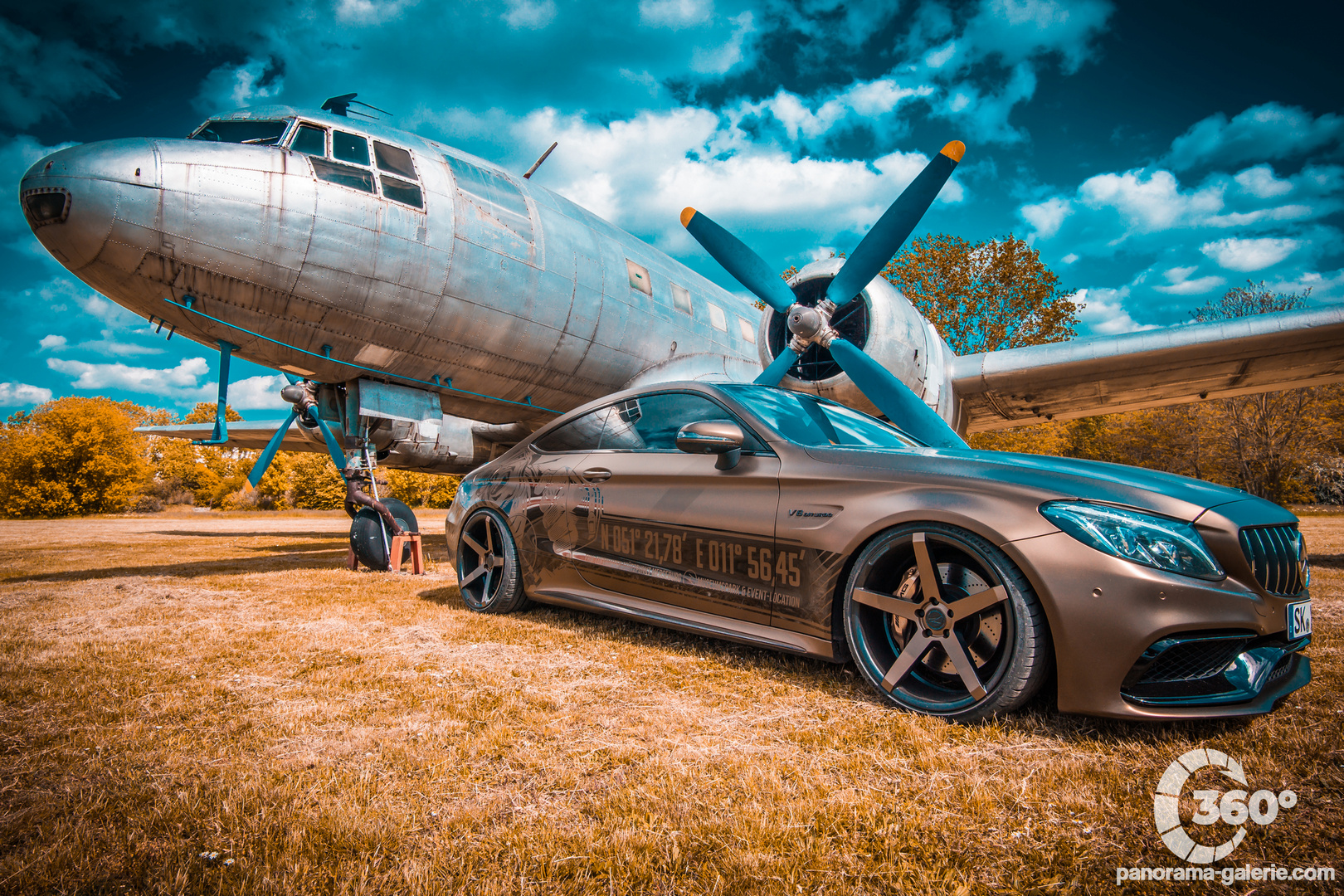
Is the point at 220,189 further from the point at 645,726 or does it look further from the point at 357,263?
the point at 645,726

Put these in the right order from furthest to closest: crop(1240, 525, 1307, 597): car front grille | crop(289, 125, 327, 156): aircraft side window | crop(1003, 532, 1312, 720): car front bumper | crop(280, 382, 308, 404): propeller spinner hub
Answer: crop(280, 382, 308, 404): propeller spinner hub → crop(289, 125, 327, 156): aircraft side window → crop(1240, 525, 1307, 597): car front grille → crop(1003, 532, 1312, 720): car front bumper

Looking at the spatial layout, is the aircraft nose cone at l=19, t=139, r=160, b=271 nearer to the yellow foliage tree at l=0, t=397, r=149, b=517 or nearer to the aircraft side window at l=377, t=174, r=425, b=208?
the aircraft side window at l=377, t=174, r=425, b=208

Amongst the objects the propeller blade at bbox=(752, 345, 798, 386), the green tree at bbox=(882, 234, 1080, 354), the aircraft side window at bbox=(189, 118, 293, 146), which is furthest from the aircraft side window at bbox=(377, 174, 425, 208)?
the green tree at bbox=(882, 234, 1080, 354)

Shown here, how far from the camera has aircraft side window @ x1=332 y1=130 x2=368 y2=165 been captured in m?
5.95

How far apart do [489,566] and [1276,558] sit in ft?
12.6

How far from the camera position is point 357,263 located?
5.79 meters

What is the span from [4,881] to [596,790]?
1224mm

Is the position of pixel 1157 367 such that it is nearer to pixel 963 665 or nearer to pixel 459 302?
pixel 963 665

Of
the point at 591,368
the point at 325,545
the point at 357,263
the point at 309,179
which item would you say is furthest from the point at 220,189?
the point at 325,545

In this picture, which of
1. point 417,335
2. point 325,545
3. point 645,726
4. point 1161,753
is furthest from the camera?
point 325,545

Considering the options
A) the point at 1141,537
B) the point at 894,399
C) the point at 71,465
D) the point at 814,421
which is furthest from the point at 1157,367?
the point at 71,465

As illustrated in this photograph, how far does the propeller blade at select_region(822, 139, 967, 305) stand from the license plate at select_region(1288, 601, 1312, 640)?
15.6 feet

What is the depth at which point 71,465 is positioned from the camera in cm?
3159

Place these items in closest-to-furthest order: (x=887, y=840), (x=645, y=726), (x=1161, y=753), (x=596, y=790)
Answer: (x=887, y=840)
(x=596, y=790)
(x=1161, y=753)
(x=645, y=726)
